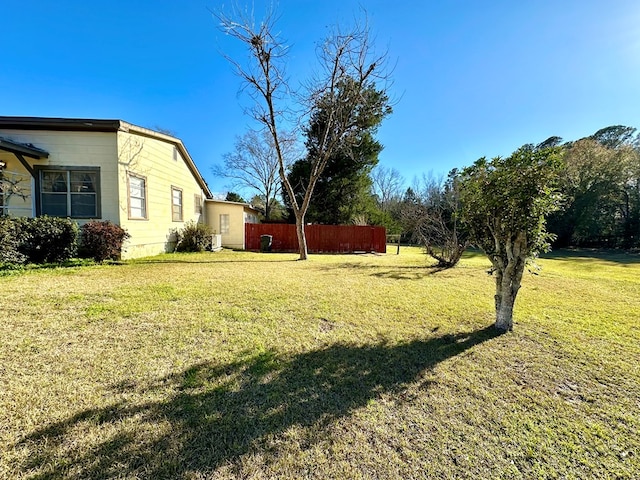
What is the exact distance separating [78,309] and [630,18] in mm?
12270

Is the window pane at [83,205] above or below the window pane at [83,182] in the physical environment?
below

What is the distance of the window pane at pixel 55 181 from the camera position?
8.56m

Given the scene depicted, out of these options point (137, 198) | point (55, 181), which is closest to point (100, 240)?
point (137, 198)

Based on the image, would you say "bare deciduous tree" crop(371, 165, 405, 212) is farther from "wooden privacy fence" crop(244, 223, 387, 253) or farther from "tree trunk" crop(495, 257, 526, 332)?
"tree trunk" crop(495, 257, 526, 332)

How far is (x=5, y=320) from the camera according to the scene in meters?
3.52

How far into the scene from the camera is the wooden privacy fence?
51.9ft

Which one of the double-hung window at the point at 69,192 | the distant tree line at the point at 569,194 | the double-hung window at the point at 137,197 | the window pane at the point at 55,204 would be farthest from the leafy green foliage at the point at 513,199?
the window pane at the point at 55,204

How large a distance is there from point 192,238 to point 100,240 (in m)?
4.79

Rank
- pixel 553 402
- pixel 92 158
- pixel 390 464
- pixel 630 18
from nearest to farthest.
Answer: pixel 390 464, pixel 553 402, pixel 630 18, pixel 92 158

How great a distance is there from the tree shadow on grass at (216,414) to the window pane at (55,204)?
30.5 feet

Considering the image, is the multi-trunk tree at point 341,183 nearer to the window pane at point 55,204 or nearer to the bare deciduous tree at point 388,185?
the window pane at point 55,204

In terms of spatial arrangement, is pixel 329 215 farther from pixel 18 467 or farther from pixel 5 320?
pixel 18 467

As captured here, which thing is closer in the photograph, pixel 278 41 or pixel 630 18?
pixel 630 18

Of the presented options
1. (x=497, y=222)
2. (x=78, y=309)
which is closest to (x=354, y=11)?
(x=497, y=222)
